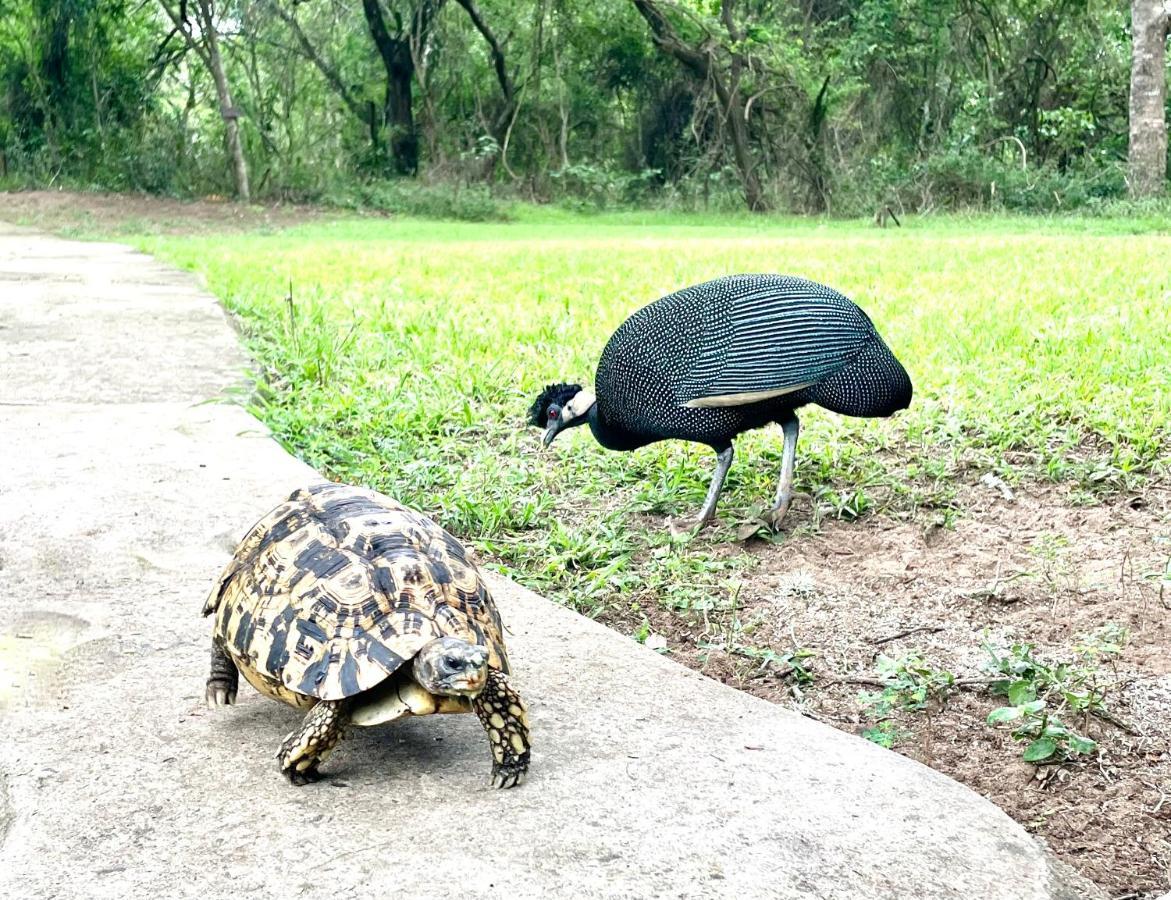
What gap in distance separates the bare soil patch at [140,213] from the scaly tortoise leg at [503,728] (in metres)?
16.5

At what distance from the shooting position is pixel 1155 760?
2873mm

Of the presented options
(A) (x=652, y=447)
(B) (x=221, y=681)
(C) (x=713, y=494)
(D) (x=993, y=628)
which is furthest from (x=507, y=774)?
(A) (x=652, y=447)

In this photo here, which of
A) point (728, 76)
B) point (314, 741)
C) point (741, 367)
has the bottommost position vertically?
point (314, 741)

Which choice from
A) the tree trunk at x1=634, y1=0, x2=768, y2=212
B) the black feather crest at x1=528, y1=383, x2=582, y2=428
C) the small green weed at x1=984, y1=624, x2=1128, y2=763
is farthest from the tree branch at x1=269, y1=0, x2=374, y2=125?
the small green weed at x1=984, y1=624, x2=1128, y2=763

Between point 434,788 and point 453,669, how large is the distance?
0.28m

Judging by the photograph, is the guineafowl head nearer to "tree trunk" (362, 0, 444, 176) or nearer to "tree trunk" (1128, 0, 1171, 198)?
"tree trunk" (1128, 0, 1171, 198)

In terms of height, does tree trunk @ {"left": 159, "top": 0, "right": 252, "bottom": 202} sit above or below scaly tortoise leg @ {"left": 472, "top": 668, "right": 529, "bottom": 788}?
above

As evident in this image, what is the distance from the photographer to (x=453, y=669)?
226cm

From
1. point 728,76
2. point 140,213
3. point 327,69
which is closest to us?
point 140,213

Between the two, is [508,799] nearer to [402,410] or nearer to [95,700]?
[95,700]

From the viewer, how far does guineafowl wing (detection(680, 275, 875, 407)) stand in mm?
4246

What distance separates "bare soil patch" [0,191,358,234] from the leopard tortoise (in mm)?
16101

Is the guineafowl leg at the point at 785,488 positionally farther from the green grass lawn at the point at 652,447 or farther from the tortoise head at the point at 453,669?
the tortoise head at the point at 453,669

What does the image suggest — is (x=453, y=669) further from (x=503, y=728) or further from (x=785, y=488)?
(x=785, y=488)
